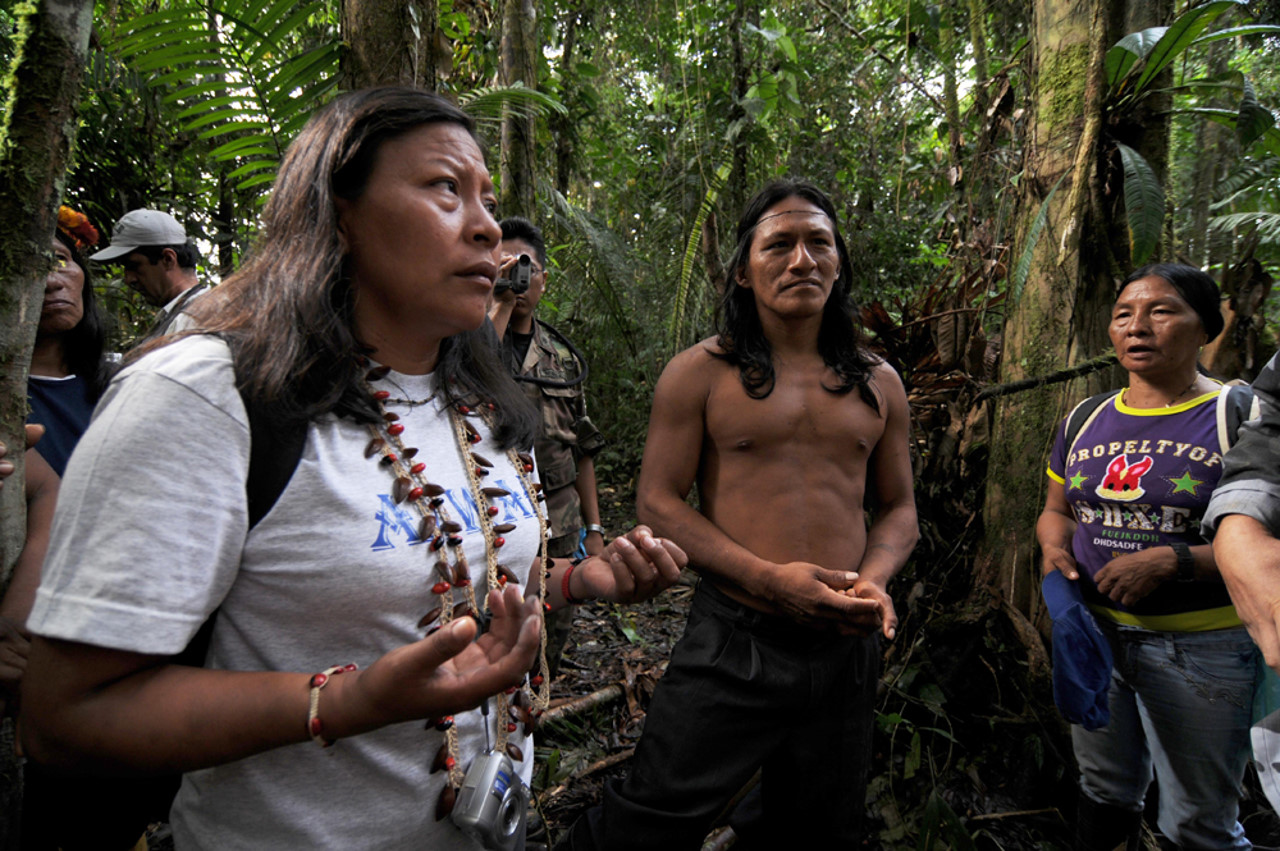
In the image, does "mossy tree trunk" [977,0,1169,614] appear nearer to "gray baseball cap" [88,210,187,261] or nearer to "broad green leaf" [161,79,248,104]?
"broad green leaf" [161,79,248,104]

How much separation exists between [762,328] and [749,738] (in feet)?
4.37

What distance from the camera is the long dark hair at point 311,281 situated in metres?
0.97

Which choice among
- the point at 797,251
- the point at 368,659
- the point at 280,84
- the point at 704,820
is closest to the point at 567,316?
the point at 280,84

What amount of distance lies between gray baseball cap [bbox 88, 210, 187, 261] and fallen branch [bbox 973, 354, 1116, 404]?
4.14 meters

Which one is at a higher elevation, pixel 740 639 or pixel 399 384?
pixel 399 384

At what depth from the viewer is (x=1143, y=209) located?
252 cm

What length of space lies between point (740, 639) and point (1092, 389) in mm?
2036

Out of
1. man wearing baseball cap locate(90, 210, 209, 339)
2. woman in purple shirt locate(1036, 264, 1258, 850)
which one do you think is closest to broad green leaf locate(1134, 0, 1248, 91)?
woman in purple shirt locate(1036, 264, 1258, 850)

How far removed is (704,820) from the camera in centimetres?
189

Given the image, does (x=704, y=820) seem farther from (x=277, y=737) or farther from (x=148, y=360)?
(x=148, y=360)

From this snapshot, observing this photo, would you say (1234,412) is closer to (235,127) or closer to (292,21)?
(292,21)

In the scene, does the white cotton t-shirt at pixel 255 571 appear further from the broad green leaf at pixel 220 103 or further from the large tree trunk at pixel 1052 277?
the large tree trunk at pixel 1052 277

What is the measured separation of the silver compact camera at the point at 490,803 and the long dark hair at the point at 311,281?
629 millimetres

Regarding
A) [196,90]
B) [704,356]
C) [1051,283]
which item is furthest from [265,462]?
[1051,283]
